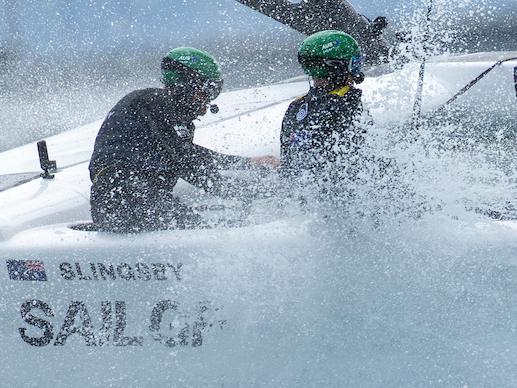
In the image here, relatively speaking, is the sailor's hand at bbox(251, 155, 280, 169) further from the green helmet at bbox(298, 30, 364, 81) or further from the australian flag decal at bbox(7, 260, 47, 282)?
the australian flag decal at bbox(7, 260, 47, 282)

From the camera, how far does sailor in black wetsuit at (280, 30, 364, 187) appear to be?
83.2 inches

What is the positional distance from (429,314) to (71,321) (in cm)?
89

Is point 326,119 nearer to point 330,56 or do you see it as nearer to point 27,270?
point 330,56

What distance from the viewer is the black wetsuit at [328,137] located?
2109mm

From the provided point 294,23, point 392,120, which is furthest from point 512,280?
point 294,23

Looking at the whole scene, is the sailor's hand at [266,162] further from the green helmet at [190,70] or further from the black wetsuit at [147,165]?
the green helmet at [190,70]

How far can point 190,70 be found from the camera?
232 centimetres

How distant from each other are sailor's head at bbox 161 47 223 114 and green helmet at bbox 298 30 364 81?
0.91 ft

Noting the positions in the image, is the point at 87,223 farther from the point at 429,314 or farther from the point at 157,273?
the point at 429,314

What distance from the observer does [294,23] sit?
120 inches

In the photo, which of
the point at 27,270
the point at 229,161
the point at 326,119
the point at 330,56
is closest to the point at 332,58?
the point at 330,56

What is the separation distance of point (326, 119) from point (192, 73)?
17.1 inches

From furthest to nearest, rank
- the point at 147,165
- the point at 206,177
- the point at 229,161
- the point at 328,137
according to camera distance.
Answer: the point at 229,161
the point at 206,177
the point at 147,165
the point at 328,137

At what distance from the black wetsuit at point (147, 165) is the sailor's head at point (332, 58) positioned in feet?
1.19
